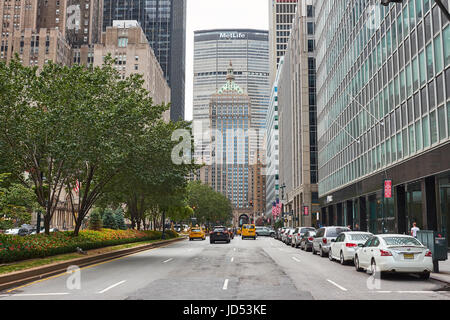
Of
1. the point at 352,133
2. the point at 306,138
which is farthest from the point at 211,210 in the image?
the point at 352,133

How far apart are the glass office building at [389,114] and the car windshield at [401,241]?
39.9 ft

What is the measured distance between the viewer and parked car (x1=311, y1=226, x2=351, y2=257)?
2542 cm

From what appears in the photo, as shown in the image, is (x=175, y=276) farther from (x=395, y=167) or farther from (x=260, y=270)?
(x=395, y=167)

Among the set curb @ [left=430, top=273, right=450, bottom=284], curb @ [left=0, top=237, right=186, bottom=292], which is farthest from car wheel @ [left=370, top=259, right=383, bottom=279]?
curb @ [left=0, top=237, right=186, bottom=292]

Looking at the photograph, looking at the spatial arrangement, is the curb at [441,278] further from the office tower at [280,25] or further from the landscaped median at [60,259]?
the office tower at [280,25]

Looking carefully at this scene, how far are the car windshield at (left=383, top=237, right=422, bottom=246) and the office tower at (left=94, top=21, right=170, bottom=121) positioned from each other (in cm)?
12590

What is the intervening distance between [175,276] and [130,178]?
14239mm

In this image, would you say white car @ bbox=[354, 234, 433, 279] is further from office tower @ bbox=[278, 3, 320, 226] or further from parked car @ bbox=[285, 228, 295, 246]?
office tower @ bbox=[278, 3, 320, 226]

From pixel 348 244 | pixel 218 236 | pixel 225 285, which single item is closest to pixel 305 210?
pixel 218 236

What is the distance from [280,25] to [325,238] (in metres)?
154

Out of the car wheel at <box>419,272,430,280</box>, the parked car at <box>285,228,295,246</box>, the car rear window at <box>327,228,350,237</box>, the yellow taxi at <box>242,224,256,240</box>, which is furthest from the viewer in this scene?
the yellow taxi at <box>242,224,256,240</box>

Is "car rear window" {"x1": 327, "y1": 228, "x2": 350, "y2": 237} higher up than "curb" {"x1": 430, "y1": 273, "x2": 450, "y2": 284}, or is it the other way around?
"car rear window" {"x1": 327, "y1": 228, "x2": 350, "y2": 237}

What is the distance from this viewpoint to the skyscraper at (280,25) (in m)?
164

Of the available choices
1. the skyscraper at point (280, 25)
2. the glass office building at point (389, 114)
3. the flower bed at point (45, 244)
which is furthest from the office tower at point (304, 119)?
the skyscraper at point (280, 25)
